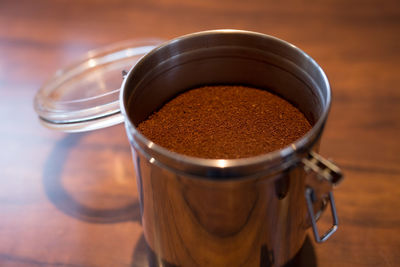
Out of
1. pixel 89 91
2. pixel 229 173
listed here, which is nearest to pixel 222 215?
pixel 229 173

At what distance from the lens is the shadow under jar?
0.40 metres

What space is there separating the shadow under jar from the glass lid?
0.24ft

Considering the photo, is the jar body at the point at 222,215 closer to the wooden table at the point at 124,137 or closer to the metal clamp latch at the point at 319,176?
the metal clamp latch at the point at 319,176

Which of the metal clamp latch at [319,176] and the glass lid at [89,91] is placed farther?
the glass lid at [89,91]

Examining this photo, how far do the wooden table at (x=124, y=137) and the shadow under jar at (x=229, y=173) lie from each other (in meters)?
0.15

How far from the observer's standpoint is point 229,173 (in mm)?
384

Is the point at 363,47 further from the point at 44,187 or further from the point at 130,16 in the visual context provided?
the point at 44,187

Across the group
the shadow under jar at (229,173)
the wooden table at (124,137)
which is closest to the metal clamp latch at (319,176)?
the shadow under jar at (229,173)

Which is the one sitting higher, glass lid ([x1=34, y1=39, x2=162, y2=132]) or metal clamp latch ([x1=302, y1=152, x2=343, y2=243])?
metal clamp latch ([x1=302, y1=152, x2=343, y2=243])

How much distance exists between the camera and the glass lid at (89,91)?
577 mm

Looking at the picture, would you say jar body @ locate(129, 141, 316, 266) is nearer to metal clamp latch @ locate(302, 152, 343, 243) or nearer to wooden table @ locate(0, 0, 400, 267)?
metal clamp latch @ locate(302, 152, 343, 243)

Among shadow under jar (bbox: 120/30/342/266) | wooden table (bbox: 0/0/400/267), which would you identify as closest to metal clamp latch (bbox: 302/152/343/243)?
shadow under jar (bbox: 120/30/342/266)

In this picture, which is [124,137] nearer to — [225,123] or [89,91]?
[89,91]

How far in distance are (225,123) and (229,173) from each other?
5.9 inches
